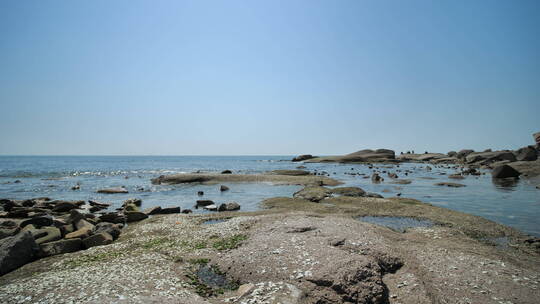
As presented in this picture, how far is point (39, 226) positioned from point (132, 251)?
10.3 metres

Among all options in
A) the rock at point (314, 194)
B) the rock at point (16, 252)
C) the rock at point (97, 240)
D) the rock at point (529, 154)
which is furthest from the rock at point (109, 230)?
the rock at point (529, 154)

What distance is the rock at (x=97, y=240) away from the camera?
1429 cm

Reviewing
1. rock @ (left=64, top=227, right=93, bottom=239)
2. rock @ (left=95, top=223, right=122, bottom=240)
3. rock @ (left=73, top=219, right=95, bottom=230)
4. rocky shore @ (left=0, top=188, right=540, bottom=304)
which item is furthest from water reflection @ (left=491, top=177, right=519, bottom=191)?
rock @ (left=73, top=219, right=95, bottom=230)

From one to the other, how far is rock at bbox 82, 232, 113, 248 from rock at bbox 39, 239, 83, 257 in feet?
1.00

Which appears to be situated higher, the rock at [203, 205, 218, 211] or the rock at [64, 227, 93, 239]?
the rock at [64, 227, 93, 239]

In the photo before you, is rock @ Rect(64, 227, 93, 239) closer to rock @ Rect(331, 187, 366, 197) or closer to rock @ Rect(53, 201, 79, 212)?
rock @ Rect(53, 201, 79, 212)

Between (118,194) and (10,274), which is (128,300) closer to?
(10,274)

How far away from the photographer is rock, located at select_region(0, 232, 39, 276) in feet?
36.3

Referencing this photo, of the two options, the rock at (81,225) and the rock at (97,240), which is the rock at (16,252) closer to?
the rock at (97,240)

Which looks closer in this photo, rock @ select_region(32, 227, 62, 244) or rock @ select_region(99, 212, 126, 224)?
rock @ select_region(32, 227, 62, 244)

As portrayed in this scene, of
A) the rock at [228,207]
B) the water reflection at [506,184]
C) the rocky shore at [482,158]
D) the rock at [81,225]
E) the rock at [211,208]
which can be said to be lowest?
the rock at [211,208]

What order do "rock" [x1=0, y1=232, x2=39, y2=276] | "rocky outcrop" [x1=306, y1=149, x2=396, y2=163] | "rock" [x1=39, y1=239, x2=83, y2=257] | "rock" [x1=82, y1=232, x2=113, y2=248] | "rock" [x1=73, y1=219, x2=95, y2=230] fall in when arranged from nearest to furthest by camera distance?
"rock" [x1=0, y1=232, x2=39, y2=276]
"rock" [x1=39, y1=239, x2=83, y2=257]
"rock" [x1=82, y1=232, x2=113, y2=248]
"rock" [x1=73, y1=219, x2=95, y2=230]
"rocky outcrop" [x1=306, y1=149, x2=396, y2=163]

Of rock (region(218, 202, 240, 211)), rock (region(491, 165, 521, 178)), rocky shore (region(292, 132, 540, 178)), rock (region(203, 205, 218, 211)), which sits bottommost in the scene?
rock (region(203, 205, 218, 211))

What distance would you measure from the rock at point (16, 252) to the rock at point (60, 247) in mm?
305
